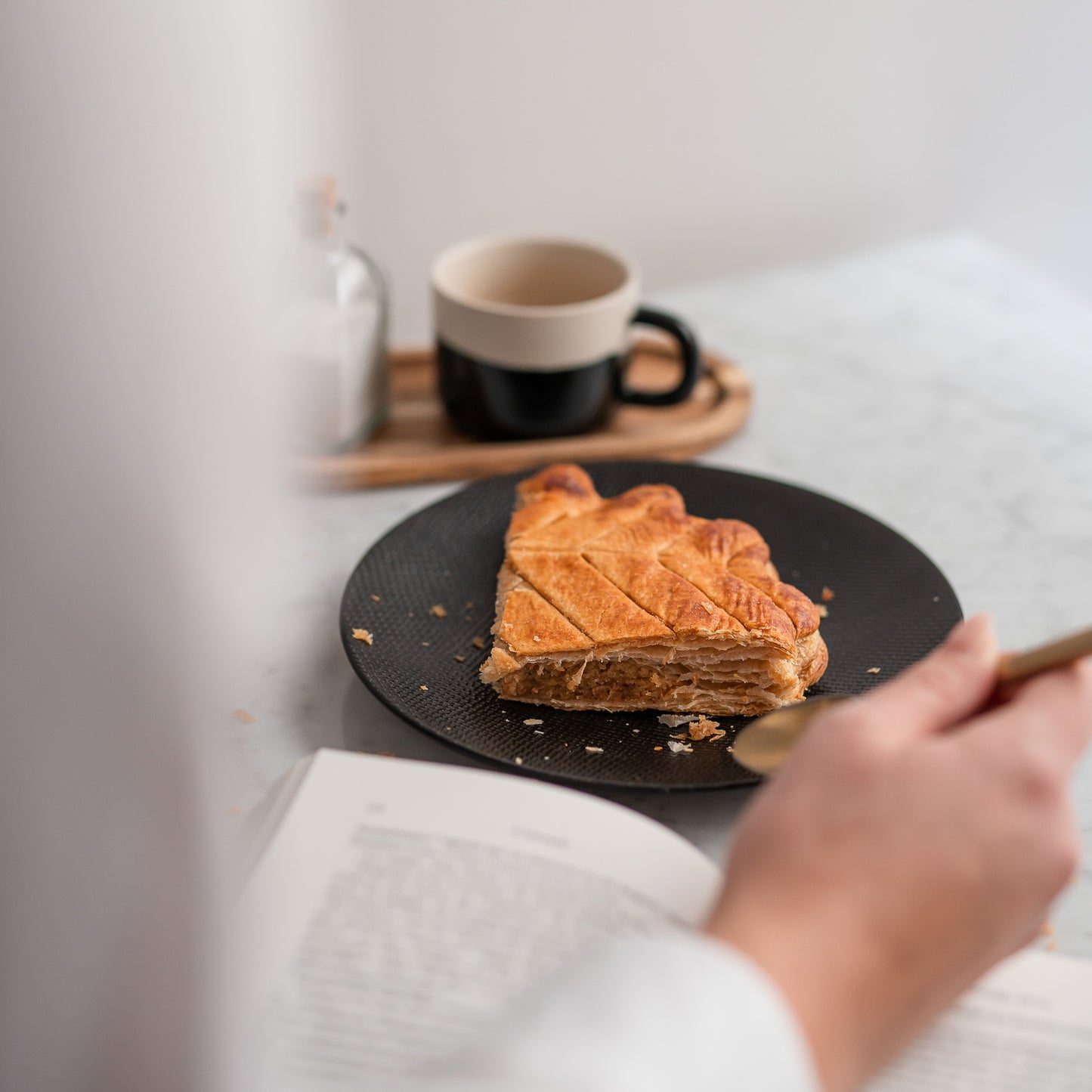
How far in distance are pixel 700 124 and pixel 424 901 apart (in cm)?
159

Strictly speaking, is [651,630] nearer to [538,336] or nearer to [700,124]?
[538,336]

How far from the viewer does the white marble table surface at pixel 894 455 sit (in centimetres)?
95

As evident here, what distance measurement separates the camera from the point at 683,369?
1.42m

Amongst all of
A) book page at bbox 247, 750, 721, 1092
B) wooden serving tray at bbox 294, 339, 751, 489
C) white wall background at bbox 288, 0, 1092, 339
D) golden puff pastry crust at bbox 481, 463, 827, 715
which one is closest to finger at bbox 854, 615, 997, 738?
book page at bbox 247, 750, 721, 1092

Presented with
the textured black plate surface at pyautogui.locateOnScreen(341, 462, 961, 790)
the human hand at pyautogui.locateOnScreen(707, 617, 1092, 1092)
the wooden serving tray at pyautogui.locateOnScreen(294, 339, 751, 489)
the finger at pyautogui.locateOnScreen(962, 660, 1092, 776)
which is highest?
the finger at pyautogui.locateOnScreen(962, 660, 1092, 776)

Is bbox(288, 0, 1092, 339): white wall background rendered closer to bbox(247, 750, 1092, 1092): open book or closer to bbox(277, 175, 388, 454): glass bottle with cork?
bbox(277, 175, 388, 454): glass bottle with cork

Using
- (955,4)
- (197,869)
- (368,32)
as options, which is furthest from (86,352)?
(955,4)

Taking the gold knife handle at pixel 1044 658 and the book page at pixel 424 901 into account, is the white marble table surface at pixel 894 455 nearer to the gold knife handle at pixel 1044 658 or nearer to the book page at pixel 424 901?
the book page at pixel 424 901

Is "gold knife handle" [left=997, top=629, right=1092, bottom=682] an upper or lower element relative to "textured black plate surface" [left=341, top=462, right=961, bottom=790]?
upper

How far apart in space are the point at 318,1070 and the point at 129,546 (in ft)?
1.25

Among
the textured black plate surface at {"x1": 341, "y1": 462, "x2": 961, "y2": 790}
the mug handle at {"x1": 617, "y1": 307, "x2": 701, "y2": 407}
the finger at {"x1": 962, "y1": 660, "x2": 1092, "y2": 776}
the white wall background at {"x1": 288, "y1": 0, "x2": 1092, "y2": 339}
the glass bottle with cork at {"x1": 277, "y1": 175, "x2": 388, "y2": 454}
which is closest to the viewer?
the finger at {"x1": 962, "y1": 660, "x2": 1092, "y2": 776}

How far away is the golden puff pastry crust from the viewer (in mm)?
917

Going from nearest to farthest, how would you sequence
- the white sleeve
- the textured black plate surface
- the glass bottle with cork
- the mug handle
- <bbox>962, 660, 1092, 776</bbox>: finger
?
the white sleeve, <bbox>962, 660, 1092, 776</bbox>: finger, the textured black plate surface, the glass bottle with cork, the mug handle

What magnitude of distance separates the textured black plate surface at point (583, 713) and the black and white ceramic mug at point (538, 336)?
171 mm
